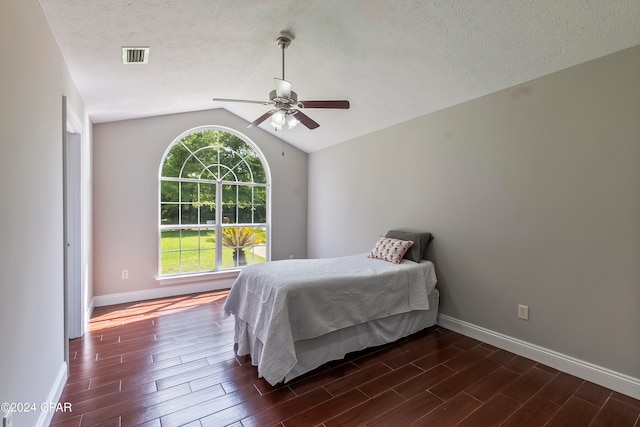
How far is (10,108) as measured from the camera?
4.25 feet

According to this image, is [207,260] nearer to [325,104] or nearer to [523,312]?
[325,104]

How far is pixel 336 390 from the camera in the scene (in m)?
2.11

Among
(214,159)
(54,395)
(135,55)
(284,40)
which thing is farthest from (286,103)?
(214,159)

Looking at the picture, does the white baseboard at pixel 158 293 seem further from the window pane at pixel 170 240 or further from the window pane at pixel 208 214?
the window pane at pixel 208 214

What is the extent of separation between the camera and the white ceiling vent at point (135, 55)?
2.20m

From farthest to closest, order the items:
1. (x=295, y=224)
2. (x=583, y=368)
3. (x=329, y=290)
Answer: (x=295, y=224)
(x=329, y=290)
(x=583, y=368)

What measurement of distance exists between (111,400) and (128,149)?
129 inches

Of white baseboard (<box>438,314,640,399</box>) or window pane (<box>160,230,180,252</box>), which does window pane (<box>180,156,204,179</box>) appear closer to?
window pane (<box>160,230,180,252</box>)

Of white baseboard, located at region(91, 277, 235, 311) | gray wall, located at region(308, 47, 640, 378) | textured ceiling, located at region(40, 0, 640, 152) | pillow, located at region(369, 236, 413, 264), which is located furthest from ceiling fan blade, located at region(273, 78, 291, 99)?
white baseboard, located at region(91, 277, 235, 311)

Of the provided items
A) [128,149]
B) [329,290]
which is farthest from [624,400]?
[128,149]

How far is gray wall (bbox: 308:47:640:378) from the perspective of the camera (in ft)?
6.93

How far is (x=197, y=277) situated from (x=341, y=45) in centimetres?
377

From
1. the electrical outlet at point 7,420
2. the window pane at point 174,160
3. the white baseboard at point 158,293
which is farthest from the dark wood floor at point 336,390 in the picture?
the window pane at point 174,160

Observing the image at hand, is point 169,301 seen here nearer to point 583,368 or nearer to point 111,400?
point 111,400
